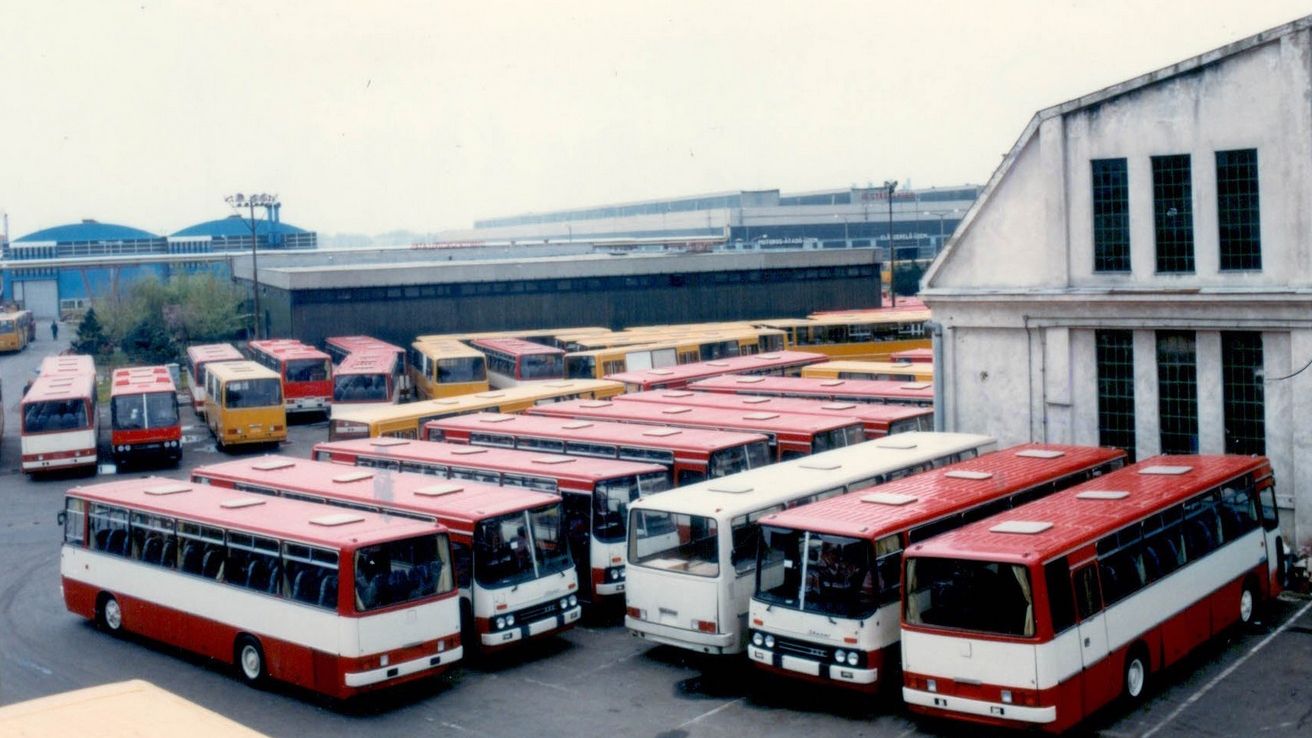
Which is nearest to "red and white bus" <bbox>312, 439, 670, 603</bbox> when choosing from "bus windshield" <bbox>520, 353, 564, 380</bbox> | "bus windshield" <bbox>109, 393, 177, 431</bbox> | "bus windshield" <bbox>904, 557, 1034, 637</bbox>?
"bus windshield" <bbox>904, 557, 1034, 637</bbox>

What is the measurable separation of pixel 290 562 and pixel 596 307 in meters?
44.7

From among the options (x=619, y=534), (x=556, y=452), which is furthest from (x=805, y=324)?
(x=619, y=534)

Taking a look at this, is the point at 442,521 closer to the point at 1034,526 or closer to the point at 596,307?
the point at 1034,526

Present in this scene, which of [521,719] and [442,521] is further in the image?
[442,521]

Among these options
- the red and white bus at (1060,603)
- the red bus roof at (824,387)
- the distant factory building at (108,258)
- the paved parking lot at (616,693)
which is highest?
the distant factory building at (108,258)

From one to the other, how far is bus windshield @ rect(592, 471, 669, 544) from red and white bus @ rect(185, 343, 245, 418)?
1137 inches

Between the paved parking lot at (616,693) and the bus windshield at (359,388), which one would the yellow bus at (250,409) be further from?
the paved parking lot at (616,693)

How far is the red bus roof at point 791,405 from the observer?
84.2ft

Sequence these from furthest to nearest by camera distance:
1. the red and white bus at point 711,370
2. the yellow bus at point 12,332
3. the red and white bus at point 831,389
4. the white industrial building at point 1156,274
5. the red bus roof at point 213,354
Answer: the yellow bus at point 12,332 < the red bus roof at point 213,354 < the red and white bus at point 711,370 < the red and white bus at point 831,389 < the white industrial building at point 1156,274

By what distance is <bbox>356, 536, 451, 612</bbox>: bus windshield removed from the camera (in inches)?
579

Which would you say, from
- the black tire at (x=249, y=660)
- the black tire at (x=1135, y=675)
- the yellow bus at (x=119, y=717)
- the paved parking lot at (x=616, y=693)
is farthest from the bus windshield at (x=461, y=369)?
the yellow bus at (x=119, y=717)

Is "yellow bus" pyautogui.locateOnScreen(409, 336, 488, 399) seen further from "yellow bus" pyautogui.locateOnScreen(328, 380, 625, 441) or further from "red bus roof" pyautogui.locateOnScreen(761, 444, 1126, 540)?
"red bus roof" pyautogui.locateOnScreen(761, 444, 1126, 540)

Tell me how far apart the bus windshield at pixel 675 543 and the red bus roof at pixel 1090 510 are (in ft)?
9.79

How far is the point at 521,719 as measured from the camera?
14.8 m
